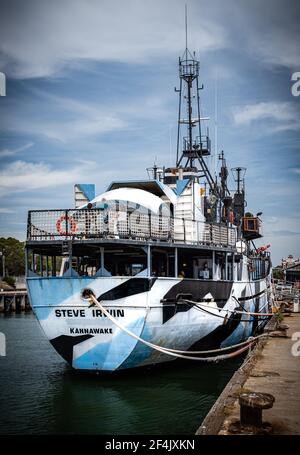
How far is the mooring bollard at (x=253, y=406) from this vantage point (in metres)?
8.66

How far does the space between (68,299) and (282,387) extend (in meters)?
7.45

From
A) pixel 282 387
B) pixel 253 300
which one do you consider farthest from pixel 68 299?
pixel 253 300

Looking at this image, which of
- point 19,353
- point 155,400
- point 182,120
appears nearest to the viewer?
point 155,400

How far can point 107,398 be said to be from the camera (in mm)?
15242

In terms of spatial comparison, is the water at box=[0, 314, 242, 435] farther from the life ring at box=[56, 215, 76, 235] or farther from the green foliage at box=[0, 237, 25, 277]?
the green foliage at box=[0, 237, 25, 277]

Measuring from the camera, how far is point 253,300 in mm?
27219

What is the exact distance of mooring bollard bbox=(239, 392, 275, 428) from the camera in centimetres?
866

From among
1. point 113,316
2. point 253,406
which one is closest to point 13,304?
point 113,316

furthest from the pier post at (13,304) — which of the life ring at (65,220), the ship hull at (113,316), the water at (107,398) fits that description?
the life ring at (65,220)

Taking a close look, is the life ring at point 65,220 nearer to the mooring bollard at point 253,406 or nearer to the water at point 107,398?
the water at point 107,398

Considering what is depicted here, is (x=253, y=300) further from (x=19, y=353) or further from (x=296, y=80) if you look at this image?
(x=296, y=80)

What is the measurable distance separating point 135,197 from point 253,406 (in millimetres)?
11393

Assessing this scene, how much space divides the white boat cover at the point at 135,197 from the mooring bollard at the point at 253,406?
35.3ft

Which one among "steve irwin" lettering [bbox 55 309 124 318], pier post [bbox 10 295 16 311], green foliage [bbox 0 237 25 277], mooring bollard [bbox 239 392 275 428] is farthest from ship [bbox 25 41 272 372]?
green foliage [bbox 0 237 25 277]
